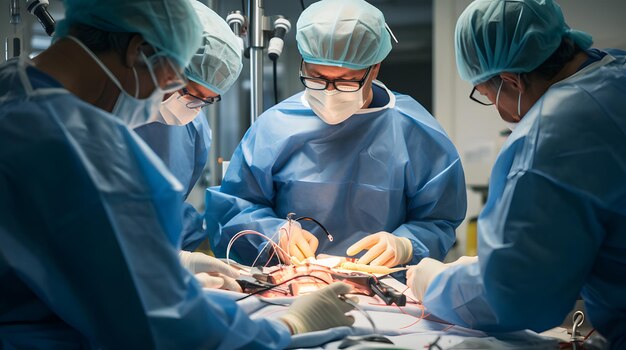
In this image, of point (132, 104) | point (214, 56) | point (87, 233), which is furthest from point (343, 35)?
point (87, 233)

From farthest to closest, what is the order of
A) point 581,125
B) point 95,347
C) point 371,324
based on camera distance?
point 371,324, point 581,125, point 95,347

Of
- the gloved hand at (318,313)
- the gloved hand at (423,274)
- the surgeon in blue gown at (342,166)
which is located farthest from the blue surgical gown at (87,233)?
the surgeon in blue gown at (342,166)

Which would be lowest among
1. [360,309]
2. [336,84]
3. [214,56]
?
[360,309]

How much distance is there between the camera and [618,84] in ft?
4.85

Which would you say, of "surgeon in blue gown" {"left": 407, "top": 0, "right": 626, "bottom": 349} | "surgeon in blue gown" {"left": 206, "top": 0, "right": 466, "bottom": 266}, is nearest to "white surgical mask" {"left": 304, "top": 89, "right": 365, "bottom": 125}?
"surgeon in blue gown" {"left": 206, "top": 0, "right": 466, "bottom": 266}

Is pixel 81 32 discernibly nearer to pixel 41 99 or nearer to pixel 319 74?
pixel 41 99

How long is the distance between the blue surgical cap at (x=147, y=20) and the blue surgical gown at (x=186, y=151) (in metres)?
1.17

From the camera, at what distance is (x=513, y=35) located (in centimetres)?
163

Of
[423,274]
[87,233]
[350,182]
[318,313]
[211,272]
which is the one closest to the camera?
[87,233]

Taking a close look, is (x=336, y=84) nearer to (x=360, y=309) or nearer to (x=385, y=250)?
(x=385, y=250)

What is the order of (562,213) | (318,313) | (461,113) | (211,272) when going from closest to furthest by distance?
(562,213) < (318,313) < (211,272) < (461,113)

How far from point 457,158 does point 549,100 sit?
1.11 meters

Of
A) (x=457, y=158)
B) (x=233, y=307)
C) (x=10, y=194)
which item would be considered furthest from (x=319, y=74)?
(x=10, y=194)

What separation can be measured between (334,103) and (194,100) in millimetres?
587
